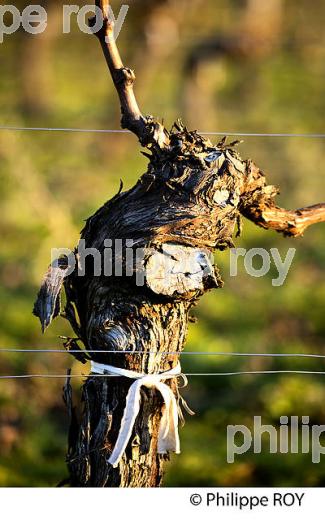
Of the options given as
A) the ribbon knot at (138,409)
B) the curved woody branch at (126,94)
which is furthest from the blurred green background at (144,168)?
the curved woody branch at (126,94)

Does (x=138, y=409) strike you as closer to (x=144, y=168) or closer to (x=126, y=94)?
(x=126, y=94)

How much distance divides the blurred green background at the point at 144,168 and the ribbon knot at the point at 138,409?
4.68ft

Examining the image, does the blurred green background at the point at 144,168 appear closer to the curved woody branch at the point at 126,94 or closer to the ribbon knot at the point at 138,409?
the ribbon knot at the point at 138,409

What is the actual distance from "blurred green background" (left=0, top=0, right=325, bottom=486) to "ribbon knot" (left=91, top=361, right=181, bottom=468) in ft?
4.68

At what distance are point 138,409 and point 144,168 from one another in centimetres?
467

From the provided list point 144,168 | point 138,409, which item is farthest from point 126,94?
point 144,168

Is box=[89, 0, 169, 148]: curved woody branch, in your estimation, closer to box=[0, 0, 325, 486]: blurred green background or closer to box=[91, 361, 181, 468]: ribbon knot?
box=[91, 361, 181, 468]: ribbon knot

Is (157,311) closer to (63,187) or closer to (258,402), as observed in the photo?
(258,402)

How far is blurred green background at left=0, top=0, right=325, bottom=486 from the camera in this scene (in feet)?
10.2

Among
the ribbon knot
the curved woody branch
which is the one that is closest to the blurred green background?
the ribbon knot

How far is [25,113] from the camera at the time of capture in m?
7.82

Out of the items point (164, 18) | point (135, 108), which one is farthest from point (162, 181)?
point (164, 18)

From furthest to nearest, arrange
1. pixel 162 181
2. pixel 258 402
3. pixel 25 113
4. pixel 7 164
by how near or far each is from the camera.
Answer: pixel 25 113 → pixel 7 164 → pixel 258 402 → pixel 162 181

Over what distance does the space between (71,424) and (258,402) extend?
182 centimetres
